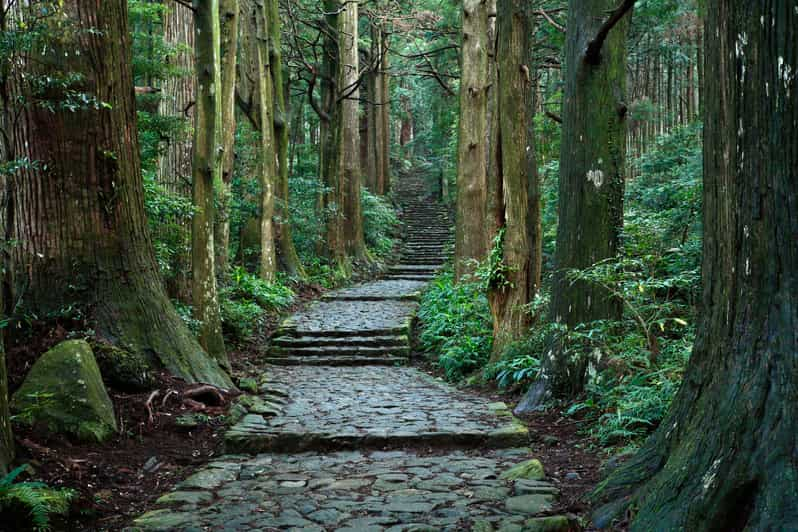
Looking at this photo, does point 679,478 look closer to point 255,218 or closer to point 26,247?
point 26,247

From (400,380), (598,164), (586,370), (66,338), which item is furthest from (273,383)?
(598,164)

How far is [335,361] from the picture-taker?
12.2 m

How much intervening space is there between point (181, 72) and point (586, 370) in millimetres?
7295

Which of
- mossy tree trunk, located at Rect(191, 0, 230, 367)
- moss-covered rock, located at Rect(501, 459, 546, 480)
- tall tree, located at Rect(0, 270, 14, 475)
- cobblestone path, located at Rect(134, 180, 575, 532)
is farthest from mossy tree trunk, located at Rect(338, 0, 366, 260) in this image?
tall tree, located at Rect(0, 270, 14, 475)

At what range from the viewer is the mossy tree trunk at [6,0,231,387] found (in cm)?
→ 679

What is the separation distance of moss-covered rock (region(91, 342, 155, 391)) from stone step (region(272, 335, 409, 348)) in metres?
5.97

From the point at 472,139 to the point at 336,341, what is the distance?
5881 mm

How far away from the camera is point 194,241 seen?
8.80 m

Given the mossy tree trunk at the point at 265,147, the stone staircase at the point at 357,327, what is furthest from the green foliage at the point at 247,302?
the mossy tree trunk at the point at 265,147

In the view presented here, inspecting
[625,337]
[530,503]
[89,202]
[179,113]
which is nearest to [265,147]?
[179,113]

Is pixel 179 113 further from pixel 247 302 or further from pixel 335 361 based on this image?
pixel 335 361

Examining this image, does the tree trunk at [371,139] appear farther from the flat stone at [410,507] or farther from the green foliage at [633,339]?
the flat stone at [410,507]

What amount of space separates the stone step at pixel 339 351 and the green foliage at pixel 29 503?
8.33m

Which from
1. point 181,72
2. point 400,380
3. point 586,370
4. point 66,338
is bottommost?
point 400,380
